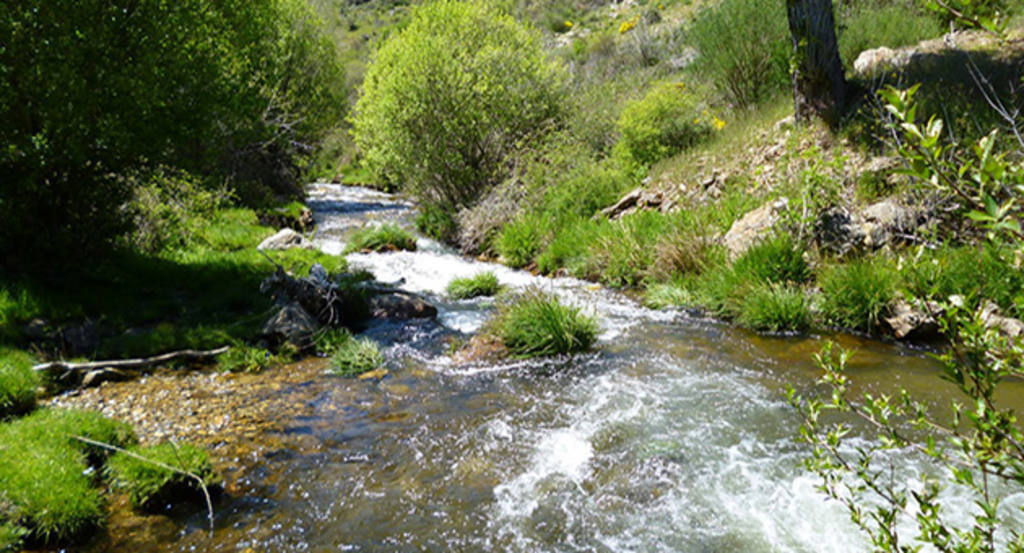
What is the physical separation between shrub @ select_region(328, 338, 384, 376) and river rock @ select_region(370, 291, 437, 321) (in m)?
1.71

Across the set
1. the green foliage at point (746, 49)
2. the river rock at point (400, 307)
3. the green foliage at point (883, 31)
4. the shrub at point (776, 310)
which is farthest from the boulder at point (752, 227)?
the green foliage at point (883, 31)

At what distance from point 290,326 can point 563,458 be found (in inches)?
193

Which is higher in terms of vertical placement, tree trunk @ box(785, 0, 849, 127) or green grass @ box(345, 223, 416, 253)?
tree trunk @ box(785, 0, 849, 127)

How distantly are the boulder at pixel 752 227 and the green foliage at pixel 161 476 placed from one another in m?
7.94

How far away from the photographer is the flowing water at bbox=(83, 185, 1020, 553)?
3.87 metres

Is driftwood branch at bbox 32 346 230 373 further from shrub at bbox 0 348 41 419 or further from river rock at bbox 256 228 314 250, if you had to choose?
river rock at bbox 256 228 314 250

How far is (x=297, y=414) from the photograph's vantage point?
588 centimetres

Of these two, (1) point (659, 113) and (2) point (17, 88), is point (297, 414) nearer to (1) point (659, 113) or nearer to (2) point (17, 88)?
(2) point (17, 88)

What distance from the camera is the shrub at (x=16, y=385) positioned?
5.24m

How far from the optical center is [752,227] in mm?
9422

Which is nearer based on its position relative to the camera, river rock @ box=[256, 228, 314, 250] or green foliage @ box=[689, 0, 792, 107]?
river rock @ box=[256, 228, 314, 250]

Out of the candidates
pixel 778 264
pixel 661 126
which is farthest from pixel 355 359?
pixel 661 126

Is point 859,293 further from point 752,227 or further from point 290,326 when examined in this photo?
point 290,326

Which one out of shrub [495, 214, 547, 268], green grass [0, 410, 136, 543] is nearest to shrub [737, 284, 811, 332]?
shrub [495, 214, 547, 268]
